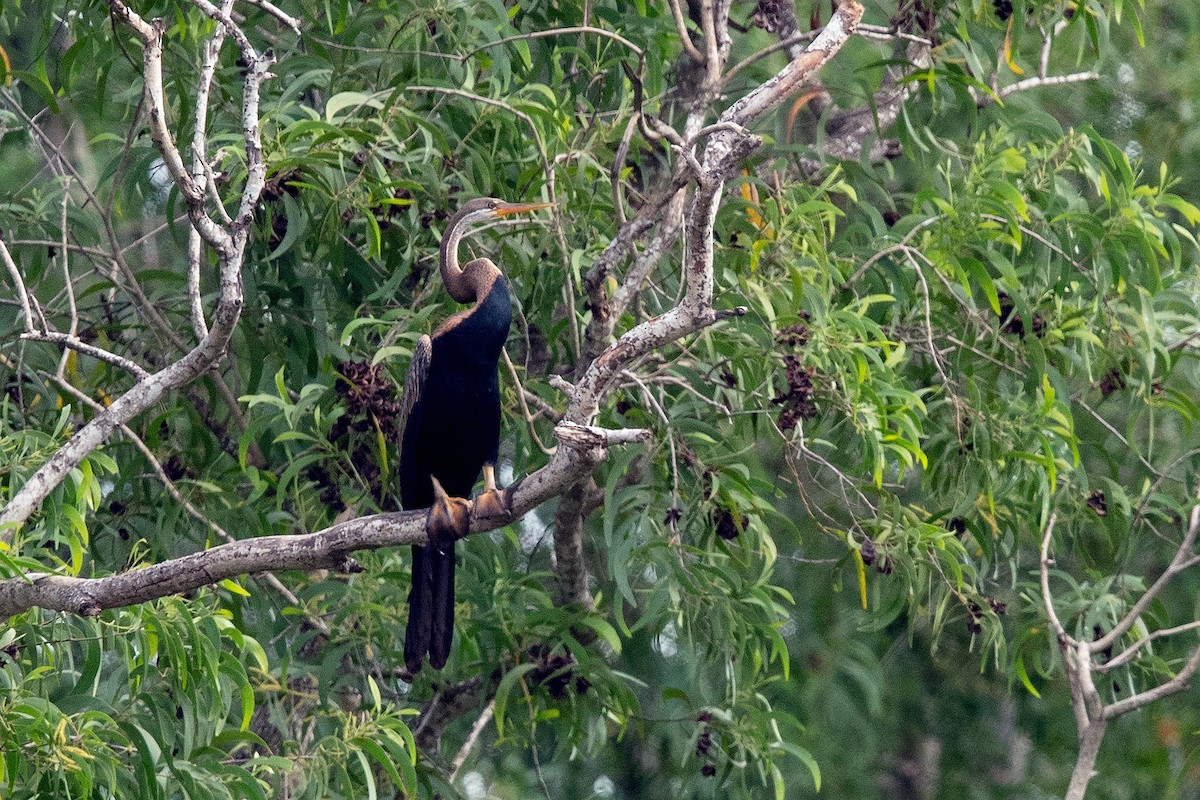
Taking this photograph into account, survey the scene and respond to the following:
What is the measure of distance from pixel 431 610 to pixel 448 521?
0.47 metres

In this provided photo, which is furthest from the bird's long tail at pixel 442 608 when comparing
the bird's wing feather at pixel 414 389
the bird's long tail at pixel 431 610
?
the bird's wing feather at pixel 414 389

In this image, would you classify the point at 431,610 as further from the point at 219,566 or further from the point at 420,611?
the point at 219,566

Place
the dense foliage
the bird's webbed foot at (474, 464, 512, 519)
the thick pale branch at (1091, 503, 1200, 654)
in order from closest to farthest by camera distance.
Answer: the bird's webbed foot at (474, 464, 512, 519), the dense foliage, the thick pale branch at (1091, 503, 1200, 654)

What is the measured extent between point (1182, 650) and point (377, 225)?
125 inches

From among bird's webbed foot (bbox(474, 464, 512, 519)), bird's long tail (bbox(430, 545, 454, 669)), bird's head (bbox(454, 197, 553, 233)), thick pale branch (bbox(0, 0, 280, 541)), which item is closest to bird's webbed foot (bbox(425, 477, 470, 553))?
bird's webbed foot (bbox(474, 464, 512, 519))

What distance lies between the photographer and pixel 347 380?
123 inches

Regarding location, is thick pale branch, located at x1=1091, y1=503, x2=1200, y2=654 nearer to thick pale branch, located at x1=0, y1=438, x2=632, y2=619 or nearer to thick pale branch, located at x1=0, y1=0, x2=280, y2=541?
thick pale branch, located at x1=0, y1=438, x2=632, y2=619

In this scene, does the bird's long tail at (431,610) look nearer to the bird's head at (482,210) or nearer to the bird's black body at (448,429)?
the bird's black body at (448,429)

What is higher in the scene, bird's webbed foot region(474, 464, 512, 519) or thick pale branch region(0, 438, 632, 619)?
thick pale branch region(0, 438, 632, 619)

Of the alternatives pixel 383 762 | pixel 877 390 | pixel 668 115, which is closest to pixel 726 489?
pixel 877 390

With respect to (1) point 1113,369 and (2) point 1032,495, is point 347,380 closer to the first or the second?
(2) point 1032,495

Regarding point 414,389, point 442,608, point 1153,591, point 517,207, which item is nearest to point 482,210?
point 517,207

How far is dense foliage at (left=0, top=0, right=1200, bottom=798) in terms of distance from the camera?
3113 millimetres

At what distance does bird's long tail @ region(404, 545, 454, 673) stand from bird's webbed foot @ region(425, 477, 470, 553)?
0.51ft
